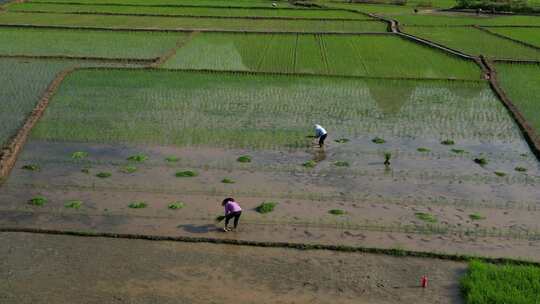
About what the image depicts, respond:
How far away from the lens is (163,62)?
20.1m

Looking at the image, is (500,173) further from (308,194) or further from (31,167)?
(31,167)

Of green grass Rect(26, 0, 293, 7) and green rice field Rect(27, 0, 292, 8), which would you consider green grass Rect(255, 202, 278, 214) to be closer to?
green rice field Rect(27, 0, 292, 8)

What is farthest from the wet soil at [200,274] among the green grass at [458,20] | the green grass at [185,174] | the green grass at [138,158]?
the green grass at [458,20]

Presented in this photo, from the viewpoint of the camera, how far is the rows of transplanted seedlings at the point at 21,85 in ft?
47.4

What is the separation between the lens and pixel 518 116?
50.0ft

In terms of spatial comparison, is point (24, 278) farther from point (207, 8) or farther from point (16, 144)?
point (207, 8)

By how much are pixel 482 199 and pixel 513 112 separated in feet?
17.9

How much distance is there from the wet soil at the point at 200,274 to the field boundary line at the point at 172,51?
11.2m

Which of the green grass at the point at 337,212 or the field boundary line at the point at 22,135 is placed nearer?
the green grass at the point at 337,212

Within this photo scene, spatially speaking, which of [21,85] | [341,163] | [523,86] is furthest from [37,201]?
[523,86]

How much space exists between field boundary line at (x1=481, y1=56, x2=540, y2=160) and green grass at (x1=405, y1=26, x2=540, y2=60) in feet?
10.6

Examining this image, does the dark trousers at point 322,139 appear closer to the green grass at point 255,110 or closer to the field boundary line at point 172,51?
the green grass at point 255,110

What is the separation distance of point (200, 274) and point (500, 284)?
3.84 metres

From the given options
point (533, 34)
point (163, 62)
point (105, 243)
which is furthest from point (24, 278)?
point (533, 34)
